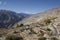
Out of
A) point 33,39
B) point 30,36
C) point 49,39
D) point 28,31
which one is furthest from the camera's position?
point 28,31

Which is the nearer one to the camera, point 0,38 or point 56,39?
point 56,39

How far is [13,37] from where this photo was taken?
50.5 feet

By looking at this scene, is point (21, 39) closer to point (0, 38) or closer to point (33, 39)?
point (33, 39)

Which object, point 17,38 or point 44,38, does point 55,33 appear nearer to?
point 44,38

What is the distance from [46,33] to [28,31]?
3.03 metres

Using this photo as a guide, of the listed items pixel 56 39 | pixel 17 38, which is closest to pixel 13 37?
pixel 17 38

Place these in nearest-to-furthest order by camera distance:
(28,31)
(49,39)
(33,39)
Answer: (49,39) < (33,39) < (28,31)

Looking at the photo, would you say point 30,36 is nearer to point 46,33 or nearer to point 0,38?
point 46,33

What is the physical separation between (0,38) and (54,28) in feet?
26.1

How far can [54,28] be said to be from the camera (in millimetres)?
18172

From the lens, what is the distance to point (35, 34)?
1775 centimetres

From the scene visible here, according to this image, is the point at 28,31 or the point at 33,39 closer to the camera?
the point at 33,39

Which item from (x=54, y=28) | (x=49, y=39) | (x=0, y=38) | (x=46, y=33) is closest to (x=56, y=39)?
(x=49, y=39)

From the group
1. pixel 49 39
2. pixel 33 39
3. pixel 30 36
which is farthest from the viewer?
pixel 30 36
